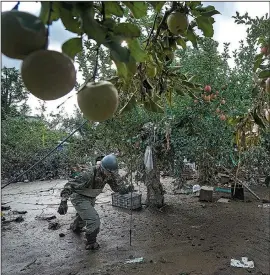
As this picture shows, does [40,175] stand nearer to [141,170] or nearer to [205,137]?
[141,170]

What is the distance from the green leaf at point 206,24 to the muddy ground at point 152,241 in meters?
2.32

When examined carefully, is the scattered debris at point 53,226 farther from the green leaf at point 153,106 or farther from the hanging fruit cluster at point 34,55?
the hanging fruit cluster at point 34,55

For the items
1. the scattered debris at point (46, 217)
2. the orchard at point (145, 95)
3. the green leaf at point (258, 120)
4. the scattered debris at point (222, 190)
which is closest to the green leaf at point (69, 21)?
the orchard at point (145, 95)

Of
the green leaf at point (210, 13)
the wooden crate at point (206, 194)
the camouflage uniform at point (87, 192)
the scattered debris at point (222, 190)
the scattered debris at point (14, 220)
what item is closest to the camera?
the green leaf at point (210, 13)

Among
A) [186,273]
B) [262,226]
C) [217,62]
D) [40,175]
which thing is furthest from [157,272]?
[40,175]

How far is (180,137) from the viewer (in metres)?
4.34

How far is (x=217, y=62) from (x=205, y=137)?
0.96m

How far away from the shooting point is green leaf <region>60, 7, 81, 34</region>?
671 mm

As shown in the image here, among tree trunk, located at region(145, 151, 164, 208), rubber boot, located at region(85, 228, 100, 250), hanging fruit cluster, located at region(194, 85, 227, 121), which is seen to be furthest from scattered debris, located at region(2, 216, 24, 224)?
hanging fruit cluster, located at region(194, 85, 227, 121)

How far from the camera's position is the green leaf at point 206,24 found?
1.16 meters

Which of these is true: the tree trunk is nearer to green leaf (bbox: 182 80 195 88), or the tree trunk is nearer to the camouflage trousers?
the camouflage trousers

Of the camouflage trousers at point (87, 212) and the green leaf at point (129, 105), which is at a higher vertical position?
the green leaf at point (129, 105)

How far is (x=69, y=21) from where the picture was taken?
2.30 feet

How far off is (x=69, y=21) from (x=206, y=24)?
63 centimetres
